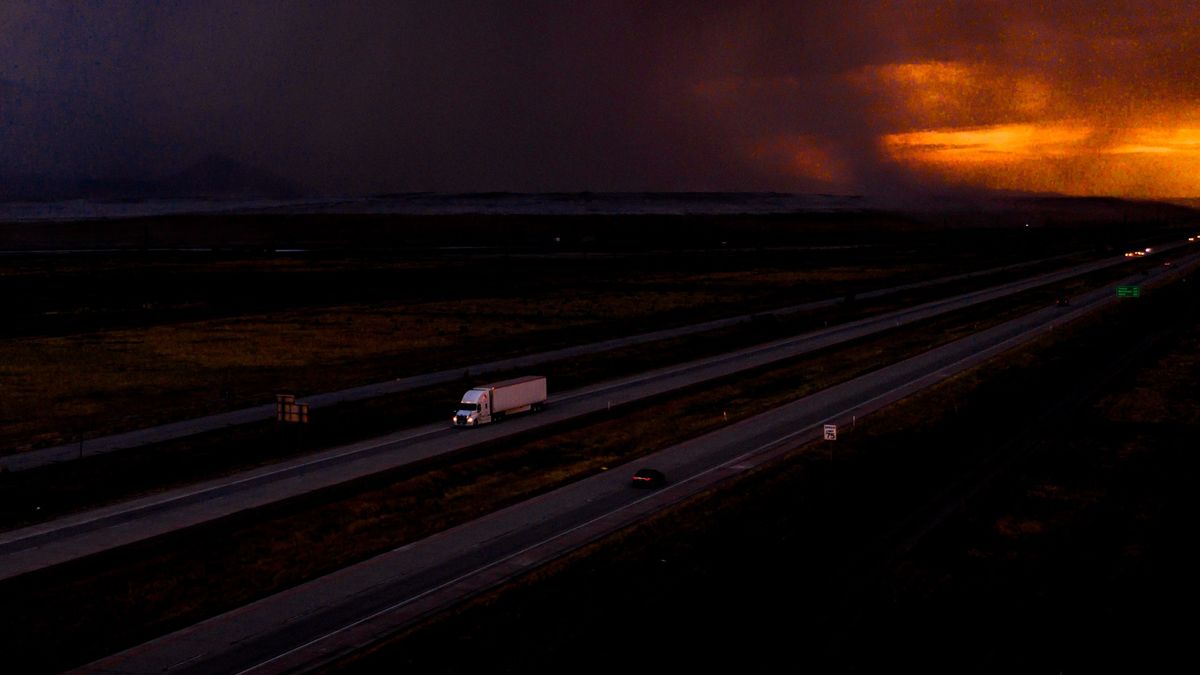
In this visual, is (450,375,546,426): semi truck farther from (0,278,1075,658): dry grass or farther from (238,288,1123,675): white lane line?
(238,288,1123,675): white lane line

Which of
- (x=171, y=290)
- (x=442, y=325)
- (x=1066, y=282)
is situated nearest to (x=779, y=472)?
(x=442, y=325)

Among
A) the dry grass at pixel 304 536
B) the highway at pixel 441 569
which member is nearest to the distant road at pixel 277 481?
the dry grass at pixel 304 536

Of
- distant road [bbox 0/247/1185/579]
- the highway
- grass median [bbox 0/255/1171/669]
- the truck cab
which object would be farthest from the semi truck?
the highway

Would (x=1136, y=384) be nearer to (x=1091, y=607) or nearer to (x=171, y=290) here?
(x=1091, y=607)

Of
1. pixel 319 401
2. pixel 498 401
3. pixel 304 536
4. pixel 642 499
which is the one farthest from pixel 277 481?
pixel 319 401

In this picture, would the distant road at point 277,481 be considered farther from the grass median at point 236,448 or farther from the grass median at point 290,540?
the grass median at point 236,448

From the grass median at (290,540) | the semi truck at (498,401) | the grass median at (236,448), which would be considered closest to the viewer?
the grass median at (290,540)
